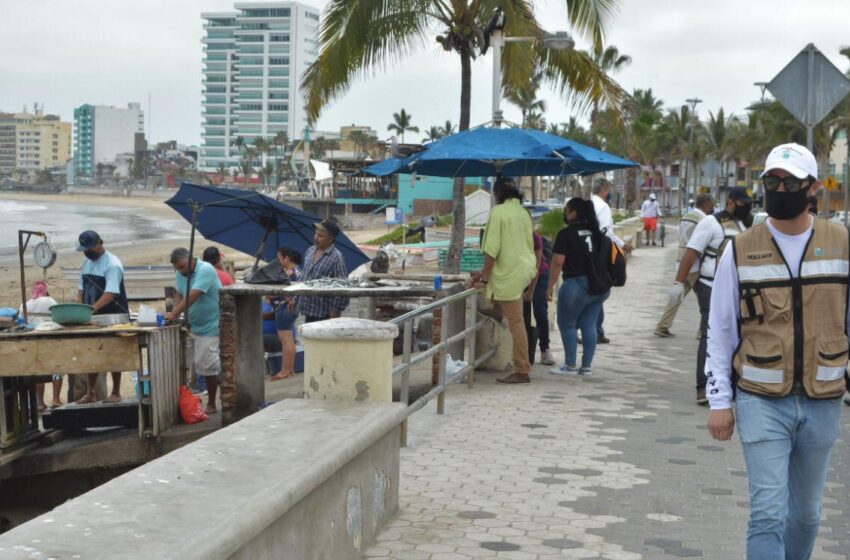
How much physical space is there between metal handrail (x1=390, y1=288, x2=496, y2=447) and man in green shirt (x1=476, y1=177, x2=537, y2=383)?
0.20 metres

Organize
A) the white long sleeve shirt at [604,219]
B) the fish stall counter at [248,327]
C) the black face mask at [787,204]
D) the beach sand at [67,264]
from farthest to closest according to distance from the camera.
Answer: the beach sand at [67,264] → the white long sleeve shirt at [604,219] → the fish stall counter at [248,327] → the black face mask at [787,204]

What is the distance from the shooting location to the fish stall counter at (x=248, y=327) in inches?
385

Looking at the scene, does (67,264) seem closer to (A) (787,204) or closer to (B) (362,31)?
(B) (362,31)

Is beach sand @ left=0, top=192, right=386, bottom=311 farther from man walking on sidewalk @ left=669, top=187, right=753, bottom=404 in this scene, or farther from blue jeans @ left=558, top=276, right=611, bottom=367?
man walking on sidewalk @ left=669, top=187, right=753, bottom=404

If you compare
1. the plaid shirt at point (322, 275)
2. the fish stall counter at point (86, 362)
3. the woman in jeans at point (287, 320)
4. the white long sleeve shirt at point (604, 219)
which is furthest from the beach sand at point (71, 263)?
the white long sleeve shirt at point (604, 219)

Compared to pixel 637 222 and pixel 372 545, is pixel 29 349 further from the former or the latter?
pixel 637 222

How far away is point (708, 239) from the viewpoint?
991 centimetres

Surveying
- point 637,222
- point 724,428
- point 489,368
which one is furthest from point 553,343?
point 637,222

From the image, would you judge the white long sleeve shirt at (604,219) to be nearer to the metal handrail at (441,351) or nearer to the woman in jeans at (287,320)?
the metal handrail at (441,351)

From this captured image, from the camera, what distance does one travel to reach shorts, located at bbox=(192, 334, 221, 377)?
1111 centimetres

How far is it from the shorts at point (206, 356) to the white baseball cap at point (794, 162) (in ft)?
24.4

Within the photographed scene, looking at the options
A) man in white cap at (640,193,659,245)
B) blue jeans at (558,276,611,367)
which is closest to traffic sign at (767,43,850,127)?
blue jeans at (558,276,611,367)

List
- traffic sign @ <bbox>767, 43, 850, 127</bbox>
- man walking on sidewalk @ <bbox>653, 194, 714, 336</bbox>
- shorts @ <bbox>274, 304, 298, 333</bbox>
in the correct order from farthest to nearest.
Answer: man walking on sidewalk @ <bbox>653, 194, 714, 336</bbox> → shorts @ <bbox>274, 304, 298, 333</bbox> → traffic sign @ <bbox>767, 43, 850, 127</bbox>

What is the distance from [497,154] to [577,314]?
176 cm
